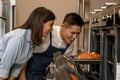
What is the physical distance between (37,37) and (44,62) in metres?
0.47

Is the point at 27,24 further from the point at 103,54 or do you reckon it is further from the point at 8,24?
the point at 8,24

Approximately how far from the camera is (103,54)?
2244 mm

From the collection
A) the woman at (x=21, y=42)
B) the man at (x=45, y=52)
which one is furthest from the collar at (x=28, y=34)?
the man at (x=45, y=52)

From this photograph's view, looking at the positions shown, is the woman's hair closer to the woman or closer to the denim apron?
the woman

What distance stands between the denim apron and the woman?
269mm

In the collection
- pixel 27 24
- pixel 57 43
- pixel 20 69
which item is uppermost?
pixel 27 24

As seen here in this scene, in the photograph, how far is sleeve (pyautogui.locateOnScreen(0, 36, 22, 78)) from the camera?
1835 millimetres

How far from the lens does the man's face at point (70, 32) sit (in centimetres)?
198

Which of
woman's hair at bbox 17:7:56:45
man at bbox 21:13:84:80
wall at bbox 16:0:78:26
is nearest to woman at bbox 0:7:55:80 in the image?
woman's hair at bbox 17:7:56:45

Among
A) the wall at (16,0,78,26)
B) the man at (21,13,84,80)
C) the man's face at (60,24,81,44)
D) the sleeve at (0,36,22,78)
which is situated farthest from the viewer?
the wall at (16,0,78,26)

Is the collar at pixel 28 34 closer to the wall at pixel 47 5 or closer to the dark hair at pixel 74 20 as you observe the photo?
the dark hair at pixel 74 20

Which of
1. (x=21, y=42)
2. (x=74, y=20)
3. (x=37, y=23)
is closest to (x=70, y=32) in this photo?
(x=74, y=20)

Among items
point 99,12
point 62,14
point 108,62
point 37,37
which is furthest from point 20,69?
point 62,14

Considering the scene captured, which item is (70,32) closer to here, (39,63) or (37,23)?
(37,23)
